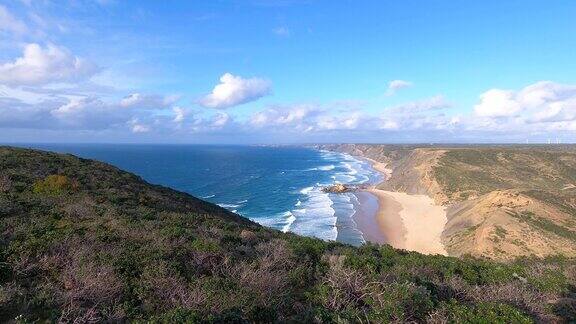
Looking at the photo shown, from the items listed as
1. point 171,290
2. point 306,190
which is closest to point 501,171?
point 306,190

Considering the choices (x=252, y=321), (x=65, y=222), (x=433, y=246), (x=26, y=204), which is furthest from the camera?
(x=433, y=246)

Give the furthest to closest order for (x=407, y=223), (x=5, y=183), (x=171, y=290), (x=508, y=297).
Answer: (x=407, y=223)
(x=5, y=183)
(x=508, y=297)
(x=171, y=290)

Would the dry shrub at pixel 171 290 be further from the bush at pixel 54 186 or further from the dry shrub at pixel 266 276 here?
the bush at pixel 54 186

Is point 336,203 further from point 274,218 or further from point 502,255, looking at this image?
point 502,255

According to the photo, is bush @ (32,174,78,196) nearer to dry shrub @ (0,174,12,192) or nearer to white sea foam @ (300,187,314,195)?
dry shrub @ (0,174,12,192)

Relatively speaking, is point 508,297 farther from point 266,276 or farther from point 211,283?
point 211,283

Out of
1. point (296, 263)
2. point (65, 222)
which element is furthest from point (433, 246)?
point (65, 222)
